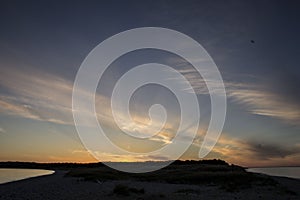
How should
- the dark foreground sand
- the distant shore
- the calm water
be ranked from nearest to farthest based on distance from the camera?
the dark foreground sand
the distant shore
the calm water

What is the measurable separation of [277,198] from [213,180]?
943 inches

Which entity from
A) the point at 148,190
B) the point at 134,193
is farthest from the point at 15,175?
the point at 134,193

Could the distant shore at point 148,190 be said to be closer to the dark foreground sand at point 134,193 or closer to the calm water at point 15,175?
the dark foreground sand at point 134,193

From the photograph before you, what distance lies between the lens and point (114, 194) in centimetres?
3069

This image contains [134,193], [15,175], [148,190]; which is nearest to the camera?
[134,193]

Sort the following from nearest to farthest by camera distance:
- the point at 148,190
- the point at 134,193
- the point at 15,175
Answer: the point at 134,193 → the point at 148,190 → the point at 15,175

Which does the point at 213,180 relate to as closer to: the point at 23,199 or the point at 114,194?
the point at 114,194

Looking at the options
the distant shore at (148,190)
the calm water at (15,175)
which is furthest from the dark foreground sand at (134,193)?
the calm water at (15,175)

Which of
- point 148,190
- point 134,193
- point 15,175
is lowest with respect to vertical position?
point 134,193

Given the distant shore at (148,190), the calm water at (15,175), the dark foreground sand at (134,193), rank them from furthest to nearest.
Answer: the calm water at (15,175), the distant shore at (148,190), the dark foreground sand at (134,193)

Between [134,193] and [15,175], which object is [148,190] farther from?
[15,175]

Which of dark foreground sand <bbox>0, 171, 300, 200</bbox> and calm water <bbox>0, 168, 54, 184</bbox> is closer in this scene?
dark foreground sand <bbox>0, 171, 300, 200</bbox>

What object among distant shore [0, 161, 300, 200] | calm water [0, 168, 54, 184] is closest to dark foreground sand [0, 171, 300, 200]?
distant shore [0, 161, 300, 200]

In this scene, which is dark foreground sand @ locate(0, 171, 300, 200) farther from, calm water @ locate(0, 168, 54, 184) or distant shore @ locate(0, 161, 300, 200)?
calm water @ locate(0, 168, 54, 184)
